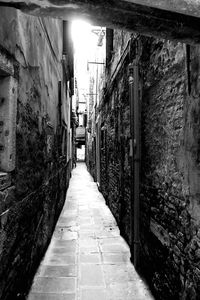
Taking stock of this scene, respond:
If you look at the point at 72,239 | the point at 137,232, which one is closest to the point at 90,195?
the point at 72,239

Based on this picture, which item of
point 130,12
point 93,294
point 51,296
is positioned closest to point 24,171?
point 51,296

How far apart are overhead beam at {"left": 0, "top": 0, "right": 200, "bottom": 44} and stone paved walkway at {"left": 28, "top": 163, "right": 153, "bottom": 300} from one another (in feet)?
9.36

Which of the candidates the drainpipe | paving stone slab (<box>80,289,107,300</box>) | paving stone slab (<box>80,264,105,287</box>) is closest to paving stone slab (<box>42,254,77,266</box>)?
paving stone slab (<box>80,264,105,287</box>)

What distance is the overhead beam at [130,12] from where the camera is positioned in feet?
3.87

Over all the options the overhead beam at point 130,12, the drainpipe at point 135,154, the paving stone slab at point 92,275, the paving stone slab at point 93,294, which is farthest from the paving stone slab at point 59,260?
the overhead beam at point 130,12

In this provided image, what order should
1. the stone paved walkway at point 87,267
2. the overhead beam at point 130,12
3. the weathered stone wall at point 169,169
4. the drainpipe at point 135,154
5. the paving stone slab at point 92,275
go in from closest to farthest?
the overhead beam at point 130,12 → the weathered stone wall at point 169,169 → the stone paved walkway at point 87,267 → the paving stone slab at point 92,275 → the drainpipe at point 135,154

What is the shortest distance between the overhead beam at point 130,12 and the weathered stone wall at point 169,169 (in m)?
0.83

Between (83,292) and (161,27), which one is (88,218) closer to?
(83,292)

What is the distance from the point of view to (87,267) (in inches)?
147

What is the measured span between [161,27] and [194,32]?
174mm

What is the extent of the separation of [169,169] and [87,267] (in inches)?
80.6

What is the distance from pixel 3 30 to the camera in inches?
82.4

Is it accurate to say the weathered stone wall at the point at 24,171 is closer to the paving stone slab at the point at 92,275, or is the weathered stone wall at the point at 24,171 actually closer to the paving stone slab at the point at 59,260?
the paving stone slab at the point at 59,260

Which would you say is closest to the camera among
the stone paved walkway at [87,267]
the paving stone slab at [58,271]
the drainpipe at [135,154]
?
the stone paved walkway at [87,267]
